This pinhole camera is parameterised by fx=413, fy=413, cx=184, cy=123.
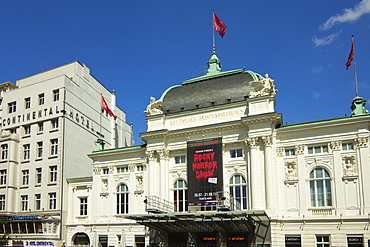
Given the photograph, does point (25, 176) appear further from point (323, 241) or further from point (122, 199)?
point (323, 241)

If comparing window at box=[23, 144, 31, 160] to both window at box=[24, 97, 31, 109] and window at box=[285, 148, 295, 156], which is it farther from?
window at box=[285, 148, 295, 156]

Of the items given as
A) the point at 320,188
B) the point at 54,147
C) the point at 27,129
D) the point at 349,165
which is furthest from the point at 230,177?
the point at 27,129

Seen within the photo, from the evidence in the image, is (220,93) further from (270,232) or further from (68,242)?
(68,242)

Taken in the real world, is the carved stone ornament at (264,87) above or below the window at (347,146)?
above

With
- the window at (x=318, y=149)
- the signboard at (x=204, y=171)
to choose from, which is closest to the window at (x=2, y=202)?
the signboard at (x=204, y=171)

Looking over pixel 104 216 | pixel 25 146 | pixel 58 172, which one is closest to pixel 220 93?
pixel 104 216

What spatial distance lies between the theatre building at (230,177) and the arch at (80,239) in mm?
112

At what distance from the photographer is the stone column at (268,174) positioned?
118ft

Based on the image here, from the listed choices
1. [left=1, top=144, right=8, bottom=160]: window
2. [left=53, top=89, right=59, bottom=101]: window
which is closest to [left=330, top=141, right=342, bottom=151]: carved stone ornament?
[left=53, top=89, right=59, bottom=101]: window

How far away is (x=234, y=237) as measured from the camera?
3725cm

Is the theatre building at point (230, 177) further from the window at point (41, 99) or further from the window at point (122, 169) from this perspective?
the window at point (41, 99)

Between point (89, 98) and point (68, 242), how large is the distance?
20.1 m

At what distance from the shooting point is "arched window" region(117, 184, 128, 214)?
4409 centimetres

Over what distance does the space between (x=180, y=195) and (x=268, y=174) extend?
943cm
